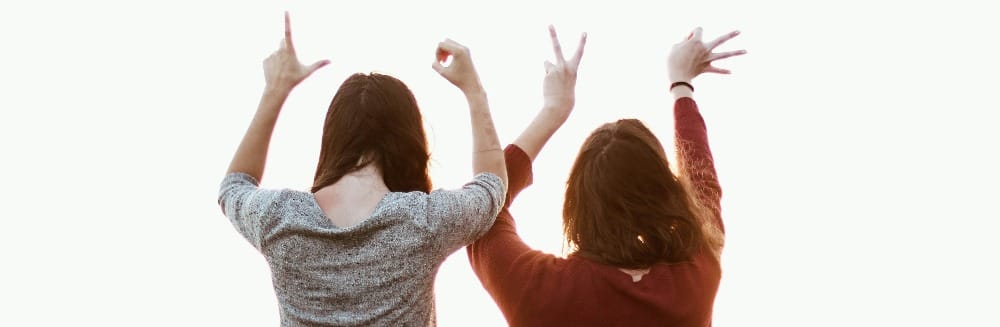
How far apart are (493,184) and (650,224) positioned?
25 centimetres

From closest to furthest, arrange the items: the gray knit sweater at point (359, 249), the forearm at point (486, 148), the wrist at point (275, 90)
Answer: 1. the gray knit sweater at point (359, 249)
2. the forearm at point (486, 148)
3. the wrist at point (275, 90)

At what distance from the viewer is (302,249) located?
3.26 feet

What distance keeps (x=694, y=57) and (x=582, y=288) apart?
625mm

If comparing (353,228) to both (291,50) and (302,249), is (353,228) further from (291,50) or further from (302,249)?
(291,50)

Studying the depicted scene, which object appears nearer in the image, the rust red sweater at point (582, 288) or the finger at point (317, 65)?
the rust red sweater at point (582, 288)

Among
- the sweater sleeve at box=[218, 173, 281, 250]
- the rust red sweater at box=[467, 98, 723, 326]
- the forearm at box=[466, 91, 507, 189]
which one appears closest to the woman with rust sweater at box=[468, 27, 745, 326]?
the rust red sweater at box=[467, 98, 723, 326]

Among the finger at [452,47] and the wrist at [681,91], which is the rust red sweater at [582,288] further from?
the wrist at [681,91]

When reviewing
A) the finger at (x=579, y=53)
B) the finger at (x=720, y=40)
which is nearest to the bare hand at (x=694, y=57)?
the finger at (x=720, y=40)

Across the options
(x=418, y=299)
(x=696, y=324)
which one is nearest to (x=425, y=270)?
(x=418, y=299)

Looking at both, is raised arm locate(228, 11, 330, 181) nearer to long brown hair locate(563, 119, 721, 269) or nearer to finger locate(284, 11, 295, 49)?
finger locate(284, 11, 295, 49)

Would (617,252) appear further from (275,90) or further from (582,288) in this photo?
(275,90)

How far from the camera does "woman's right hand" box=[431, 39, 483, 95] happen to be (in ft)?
3.88

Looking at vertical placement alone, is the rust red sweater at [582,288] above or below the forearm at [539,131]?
below

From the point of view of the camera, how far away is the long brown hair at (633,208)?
1094 millimetres
